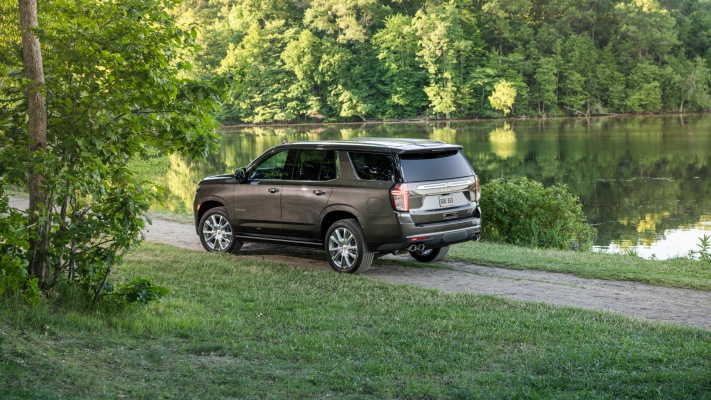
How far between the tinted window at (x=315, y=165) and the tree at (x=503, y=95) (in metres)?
71.1

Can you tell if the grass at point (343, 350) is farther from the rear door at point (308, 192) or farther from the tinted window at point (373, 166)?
the rear door at point (308, 192)

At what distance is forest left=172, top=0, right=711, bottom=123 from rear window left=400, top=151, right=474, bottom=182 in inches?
2793

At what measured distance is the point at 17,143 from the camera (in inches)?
338

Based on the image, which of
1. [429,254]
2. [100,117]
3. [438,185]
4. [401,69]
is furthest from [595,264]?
[401,69]

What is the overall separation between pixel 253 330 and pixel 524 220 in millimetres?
10676

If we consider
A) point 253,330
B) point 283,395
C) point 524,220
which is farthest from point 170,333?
point 524,220

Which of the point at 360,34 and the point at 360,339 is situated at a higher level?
the point at 360,34

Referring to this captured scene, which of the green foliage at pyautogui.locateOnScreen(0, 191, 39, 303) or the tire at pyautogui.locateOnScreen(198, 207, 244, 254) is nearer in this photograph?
the green foliage at pyautogui.locateOnScreen(0, 191, 39, 303)

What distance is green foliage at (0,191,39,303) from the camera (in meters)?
7.55

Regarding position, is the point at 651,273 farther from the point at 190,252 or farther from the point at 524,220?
the point at 190,252

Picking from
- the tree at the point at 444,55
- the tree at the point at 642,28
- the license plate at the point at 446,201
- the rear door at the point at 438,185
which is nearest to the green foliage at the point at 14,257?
the rear door at the point at 438,185

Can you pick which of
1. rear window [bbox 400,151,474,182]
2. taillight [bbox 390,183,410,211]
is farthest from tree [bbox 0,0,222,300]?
rear window [bbox 400,151,474,182]

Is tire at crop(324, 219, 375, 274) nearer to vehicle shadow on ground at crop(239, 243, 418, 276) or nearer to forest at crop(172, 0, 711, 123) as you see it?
vehicle shadow on ground at crop(239, 243, 418, 276)

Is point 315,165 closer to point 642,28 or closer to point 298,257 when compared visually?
point 298,257
